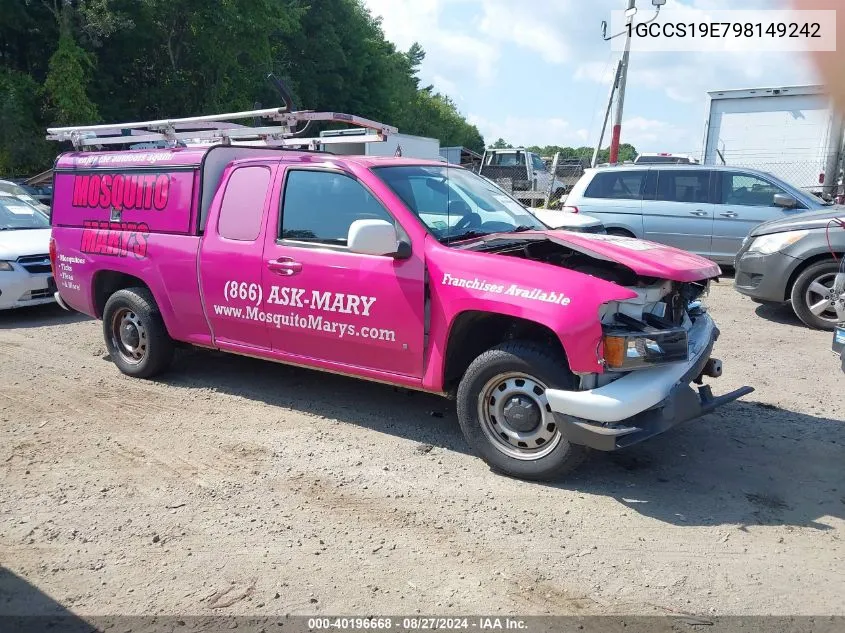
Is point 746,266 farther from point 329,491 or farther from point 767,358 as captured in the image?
point 329,491

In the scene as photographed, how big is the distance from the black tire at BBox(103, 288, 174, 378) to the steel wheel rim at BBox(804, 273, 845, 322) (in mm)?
6585

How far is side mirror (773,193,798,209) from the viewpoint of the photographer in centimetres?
959

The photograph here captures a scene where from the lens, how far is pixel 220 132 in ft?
22.1

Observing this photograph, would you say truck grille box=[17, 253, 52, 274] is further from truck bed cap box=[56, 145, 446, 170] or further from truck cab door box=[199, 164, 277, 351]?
truck cab door box=[199, 164, 277, 351]

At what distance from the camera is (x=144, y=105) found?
3058 centimetres

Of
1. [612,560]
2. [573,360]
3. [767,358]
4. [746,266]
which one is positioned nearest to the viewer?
[612,560]

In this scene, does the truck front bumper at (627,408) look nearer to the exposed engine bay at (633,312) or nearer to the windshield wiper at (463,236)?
the exposed engine bay at (633,312)

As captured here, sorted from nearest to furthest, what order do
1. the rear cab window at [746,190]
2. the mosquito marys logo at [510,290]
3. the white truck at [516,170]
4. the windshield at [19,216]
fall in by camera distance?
the mosquito marys logo at [510,290] < the windshield at [19,216] < the rear cab window at [746,190] < the white truck at [516,170]

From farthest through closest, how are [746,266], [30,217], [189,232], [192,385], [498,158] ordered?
[498,158] < [30,217] < [746,266] < [192,385] < [189,232]

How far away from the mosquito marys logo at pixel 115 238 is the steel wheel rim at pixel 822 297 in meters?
6.75

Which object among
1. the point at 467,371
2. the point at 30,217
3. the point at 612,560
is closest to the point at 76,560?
the point at 467,371

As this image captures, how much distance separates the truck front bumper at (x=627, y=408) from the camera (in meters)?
3.70

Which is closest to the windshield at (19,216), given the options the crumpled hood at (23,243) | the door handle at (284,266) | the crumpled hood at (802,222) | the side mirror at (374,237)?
the crumpled hood at (23,243)

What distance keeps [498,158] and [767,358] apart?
828 inches
